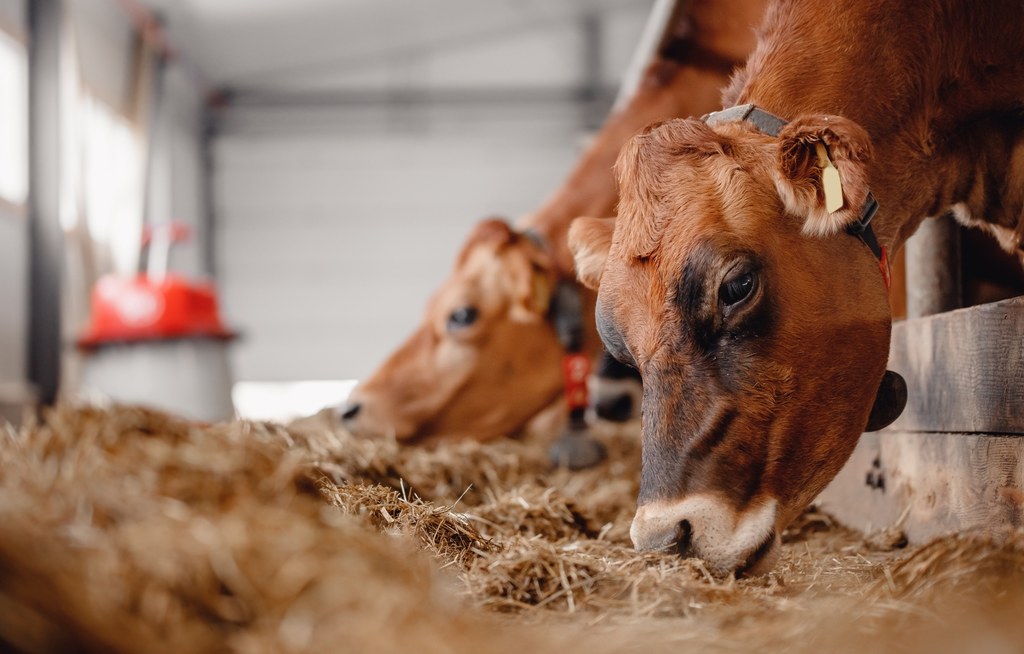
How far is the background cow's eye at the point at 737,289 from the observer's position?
187cm

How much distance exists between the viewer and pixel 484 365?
15.0 ft

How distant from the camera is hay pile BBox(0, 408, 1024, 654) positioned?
37.7 inches

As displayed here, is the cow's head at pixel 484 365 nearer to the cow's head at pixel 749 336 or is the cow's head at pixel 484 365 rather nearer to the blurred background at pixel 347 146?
the cow's head at pixel 749 336

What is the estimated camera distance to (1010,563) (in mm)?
1417

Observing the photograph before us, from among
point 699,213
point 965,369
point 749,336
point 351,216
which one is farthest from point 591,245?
point 351,216

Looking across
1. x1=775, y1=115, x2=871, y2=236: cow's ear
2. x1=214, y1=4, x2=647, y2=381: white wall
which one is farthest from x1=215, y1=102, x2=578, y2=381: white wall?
x1=775, y1=115, x2=871, y2=236: cow's ear

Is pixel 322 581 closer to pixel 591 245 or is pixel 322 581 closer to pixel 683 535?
pixel 683 535

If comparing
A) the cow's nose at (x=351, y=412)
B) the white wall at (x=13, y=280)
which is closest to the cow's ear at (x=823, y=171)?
the cow's nose at (x=351, y=412)

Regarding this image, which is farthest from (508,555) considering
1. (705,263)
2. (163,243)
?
(163,243)

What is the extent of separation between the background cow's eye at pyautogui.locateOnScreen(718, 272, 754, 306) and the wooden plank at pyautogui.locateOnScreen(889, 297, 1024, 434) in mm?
556

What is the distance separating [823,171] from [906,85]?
473 mm

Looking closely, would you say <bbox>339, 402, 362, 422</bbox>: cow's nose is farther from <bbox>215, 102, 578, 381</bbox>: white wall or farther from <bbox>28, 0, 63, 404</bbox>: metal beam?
<bbox>215, 102, 578, 381</bbox>: white wall

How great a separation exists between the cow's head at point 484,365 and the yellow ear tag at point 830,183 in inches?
104

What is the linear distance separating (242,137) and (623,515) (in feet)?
41.0
